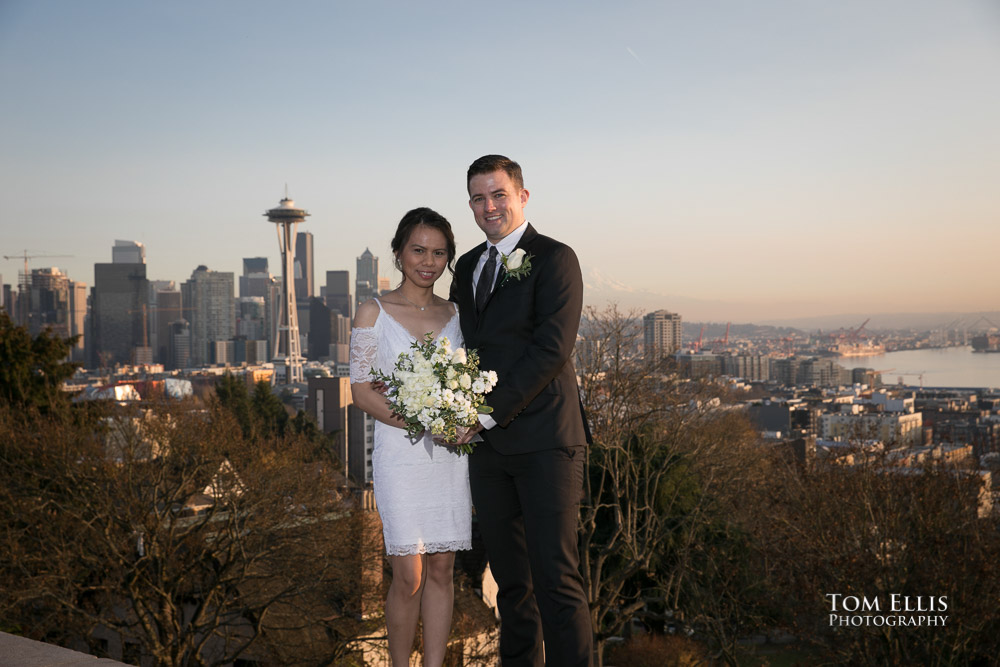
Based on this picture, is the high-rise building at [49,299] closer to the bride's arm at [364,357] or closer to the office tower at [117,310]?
the office tower at [117,310]

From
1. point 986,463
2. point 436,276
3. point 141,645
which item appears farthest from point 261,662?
point 986,463

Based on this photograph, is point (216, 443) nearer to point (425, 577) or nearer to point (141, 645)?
point (141, 645)

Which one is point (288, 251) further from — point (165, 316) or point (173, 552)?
point (173, 552)

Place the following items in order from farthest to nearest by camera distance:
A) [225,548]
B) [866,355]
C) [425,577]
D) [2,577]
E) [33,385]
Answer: [866,355] < [33,385] < [225,548] < [2,577] < [425,577]

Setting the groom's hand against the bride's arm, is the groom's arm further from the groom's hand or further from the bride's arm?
the bride's arm

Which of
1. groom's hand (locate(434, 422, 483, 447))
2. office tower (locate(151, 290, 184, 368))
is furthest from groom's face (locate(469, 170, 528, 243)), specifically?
office tower (locate(151, 290, 184, 368))

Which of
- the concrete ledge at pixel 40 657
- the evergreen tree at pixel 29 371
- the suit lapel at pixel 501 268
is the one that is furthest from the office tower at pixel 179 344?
the suit lapel at pixel 501 268
